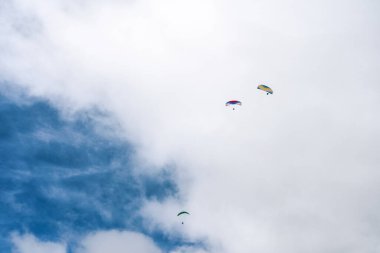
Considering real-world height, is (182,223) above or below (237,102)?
below

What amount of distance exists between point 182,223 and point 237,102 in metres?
48.6

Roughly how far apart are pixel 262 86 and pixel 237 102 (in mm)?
10730

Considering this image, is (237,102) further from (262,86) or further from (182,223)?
(182,223)

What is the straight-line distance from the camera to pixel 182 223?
11425cm

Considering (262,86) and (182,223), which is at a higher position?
(262,86)

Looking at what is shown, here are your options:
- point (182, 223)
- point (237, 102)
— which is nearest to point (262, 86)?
point (237, 102)

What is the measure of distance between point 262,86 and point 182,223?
57.2 m

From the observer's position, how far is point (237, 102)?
117688mm

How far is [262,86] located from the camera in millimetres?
114000
